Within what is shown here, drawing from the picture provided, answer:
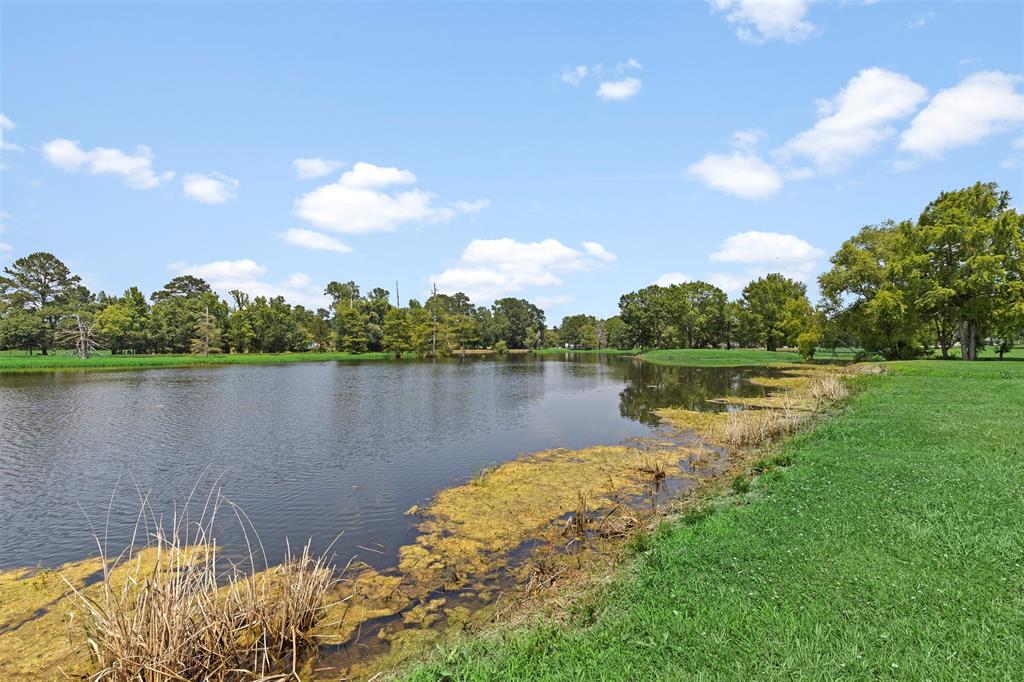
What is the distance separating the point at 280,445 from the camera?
2370cm

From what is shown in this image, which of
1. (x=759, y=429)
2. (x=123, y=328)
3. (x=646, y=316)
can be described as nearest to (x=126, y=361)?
(x=123, y=328)

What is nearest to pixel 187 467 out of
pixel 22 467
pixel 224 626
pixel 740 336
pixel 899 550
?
pixel 22 467

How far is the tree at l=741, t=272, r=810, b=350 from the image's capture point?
3588 inches

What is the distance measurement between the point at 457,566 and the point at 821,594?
760 cm

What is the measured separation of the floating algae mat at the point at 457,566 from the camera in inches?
327

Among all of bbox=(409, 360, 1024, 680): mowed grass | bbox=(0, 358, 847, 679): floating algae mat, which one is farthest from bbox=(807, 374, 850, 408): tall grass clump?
bbox=(409, 360, 1024, 680): mowed grass

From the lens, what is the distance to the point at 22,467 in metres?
19.5

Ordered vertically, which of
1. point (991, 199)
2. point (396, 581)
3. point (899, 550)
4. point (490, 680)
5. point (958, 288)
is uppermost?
point (991, 199)

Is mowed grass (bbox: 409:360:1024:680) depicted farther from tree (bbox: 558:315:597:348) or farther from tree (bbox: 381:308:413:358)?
tree (bbox: 558:315:597:348)

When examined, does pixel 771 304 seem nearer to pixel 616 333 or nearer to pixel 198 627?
pixel 616 333

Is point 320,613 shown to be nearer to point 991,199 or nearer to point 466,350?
point 991,199

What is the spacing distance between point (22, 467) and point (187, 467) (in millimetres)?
6773

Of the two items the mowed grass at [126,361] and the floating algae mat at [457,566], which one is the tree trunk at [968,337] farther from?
the mowed grass at [126,361]

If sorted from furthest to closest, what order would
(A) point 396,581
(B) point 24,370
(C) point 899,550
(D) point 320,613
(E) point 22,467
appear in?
1. (B) point 24,370
2. (E) point 22,467
3. (A) point 396,581
4. (D) point 320,613
5. (C) point 899,550
